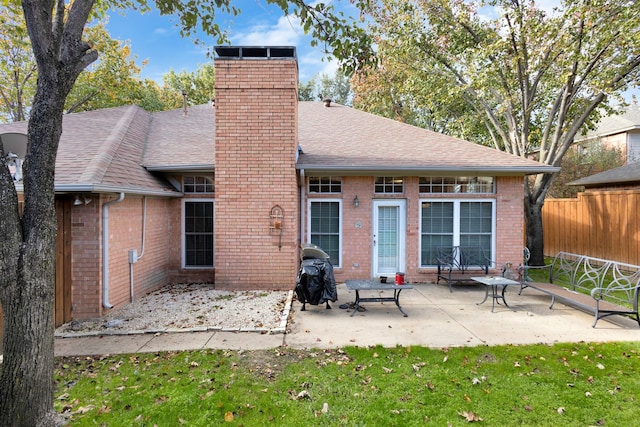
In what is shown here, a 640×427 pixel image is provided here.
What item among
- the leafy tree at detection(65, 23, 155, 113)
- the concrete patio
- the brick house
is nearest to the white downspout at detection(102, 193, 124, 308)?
the brick house

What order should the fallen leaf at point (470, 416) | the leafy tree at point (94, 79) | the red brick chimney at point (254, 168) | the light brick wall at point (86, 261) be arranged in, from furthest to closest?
the leafy tree at point (94, 79), the red brick chimney at point (254, 168), the light brick wall at point (86, 261), the fallen leaf at point (470, 416)

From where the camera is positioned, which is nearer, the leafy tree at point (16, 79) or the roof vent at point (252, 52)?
the roof vent at point (252, 52)

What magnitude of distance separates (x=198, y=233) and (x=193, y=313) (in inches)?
115

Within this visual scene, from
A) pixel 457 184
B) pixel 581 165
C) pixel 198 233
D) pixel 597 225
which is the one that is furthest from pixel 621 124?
pixel 198 233

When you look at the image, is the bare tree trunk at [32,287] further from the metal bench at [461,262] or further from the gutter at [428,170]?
the metal bench at [461,262]

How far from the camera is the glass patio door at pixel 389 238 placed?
843 cm

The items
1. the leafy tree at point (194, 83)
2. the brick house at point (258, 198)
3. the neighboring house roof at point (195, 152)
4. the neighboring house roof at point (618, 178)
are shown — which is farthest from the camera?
the leafy tree at point (194, 83)

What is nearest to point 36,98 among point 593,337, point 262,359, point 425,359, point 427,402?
point 262,359

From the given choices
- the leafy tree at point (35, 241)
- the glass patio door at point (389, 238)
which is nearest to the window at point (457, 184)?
the glass patio door at point (389, 238)

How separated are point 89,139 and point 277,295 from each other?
5977mm

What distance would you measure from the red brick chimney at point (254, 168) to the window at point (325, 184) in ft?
3.96

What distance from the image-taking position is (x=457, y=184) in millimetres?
8484

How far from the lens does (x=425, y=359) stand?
13.7 feet

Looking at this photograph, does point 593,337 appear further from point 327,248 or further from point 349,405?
point 327,248
